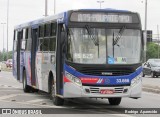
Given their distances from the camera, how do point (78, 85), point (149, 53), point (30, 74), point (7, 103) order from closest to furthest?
point (78, 85)
point (7, 103)
point (30, 74)
point (149, 53)

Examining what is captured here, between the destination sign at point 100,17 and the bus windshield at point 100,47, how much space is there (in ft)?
0.92

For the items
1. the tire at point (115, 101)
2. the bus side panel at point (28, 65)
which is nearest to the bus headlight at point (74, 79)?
the tire at point (115, 101)

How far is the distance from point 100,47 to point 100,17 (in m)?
0.94

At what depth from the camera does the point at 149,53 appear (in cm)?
13175

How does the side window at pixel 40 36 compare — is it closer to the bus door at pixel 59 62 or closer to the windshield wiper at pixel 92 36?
the bus door at pixel 59 62

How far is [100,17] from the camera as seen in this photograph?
1491 cm

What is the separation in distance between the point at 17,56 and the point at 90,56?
10.4 m

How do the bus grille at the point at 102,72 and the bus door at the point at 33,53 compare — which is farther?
the bus door at the point at 33,53

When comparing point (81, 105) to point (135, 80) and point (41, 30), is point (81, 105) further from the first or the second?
point (41, 30)

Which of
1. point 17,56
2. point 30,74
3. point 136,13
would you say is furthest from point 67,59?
point 17,56

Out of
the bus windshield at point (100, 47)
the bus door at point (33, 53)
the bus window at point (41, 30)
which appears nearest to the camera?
the bus windshield at point (100, 47)

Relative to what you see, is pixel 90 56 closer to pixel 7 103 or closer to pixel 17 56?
pixel 7 103

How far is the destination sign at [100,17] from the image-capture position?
14812mm

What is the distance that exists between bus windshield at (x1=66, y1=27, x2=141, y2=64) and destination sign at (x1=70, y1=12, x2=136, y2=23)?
28 centimetres
